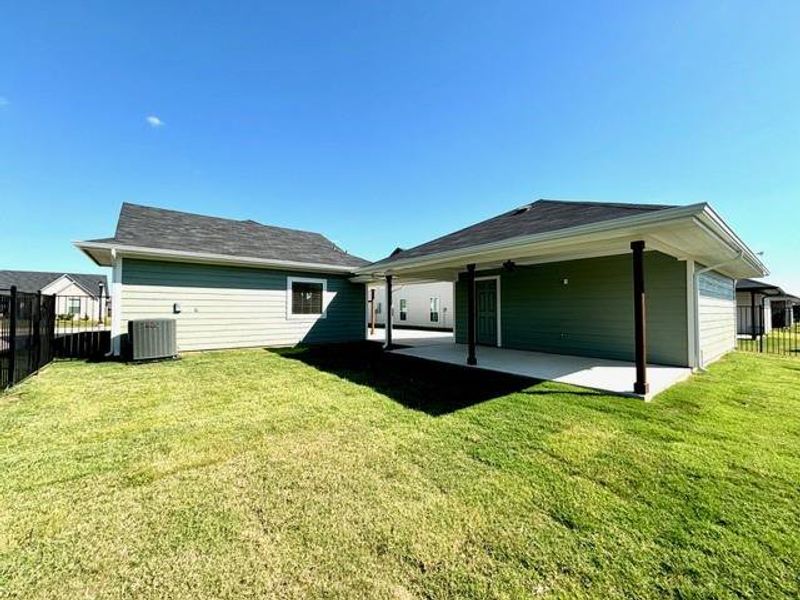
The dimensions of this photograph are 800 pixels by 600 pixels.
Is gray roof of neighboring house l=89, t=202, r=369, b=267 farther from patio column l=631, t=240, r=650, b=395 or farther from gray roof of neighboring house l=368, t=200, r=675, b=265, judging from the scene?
patio column l=631, t=240, r=650, b=395

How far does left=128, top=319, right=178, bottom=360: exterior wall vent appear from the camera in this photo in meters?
7.41

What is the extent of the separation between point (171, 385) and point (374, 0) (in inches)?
352

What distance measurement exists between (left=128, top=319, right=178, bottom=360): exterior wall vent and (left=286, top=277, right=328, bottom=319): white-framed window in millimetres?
3208

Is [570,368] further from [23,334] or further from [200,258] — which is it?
[23,334]

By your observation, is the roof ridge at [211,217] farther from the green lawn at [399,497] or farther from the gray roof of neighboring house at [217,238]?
the green lawn at [399,497]

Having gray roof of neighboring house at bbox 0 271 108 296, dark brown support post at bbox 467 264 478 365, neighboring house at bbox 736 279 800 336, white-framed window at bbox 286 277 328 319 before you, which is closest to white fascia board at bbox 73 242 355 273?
white-framed window at bbox 286 277 328 319

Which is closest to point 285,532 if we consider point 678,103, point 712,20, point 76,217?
point 712,20

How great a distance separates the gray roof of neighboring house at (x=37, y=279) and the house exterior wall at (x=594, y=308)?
1702 inches

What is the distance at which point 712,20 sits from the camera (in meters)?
6.21

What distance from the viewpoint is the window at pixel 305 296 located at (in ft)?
34.4

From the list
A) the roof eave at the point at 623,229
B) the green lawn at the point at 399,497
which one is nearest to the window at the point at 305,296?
the roof eave at the point at 623,229

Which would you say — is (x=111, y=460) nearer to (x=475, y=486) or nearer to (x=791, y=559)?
(x=475, y=486)

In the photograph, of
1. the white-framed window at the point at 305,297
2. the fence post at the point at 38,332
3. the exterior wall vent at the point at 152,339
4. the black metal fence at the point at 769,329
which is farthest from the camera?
the black metal fence at the point at 769,329

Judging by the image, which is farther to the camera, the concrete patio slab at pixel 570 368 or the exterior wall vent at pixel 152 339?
the exterior wall vent at pixel 152 339
